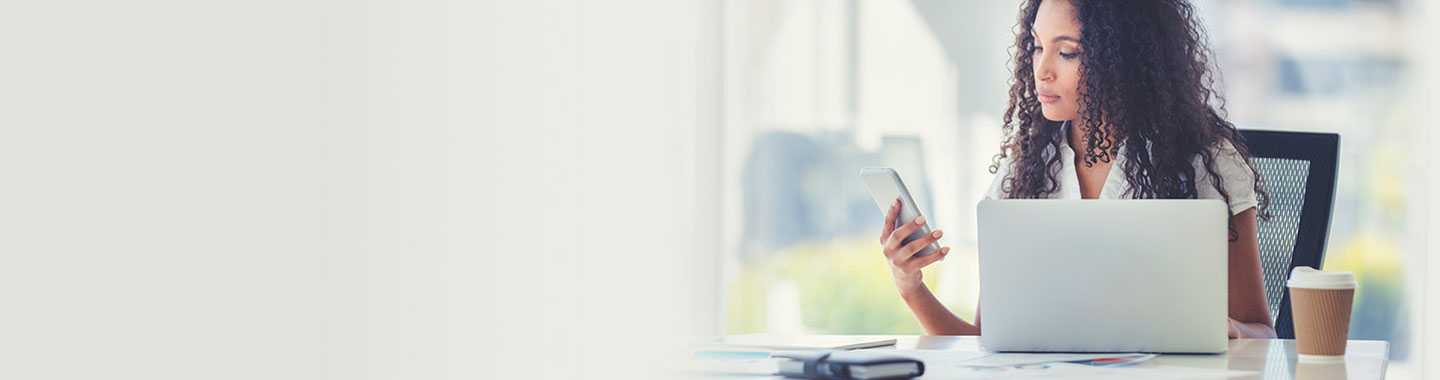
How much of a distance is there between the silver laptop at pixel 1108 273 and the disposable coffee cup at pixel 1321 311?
7cm

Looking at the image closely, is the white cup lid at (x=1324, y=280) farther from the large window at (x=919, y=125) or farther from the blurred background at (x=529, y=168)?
the large window at (x=919, y=125)

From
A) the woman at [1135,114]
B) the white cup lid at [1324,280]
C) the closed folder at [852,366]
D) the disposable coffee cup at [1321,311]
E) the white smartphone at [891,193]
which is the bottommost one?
the closed folder at [852,366]

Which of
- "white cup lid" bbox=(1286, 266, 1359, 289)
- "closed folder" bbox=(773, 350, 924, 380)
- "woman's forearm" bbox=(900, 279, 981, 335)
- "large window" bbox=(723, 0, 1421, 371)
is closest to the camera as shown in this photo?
"closed folder" bbox=(773, 350, 924, 380)

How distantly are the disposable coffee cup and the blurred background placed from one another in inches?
55.2

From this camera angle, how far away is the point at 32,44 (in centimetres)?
152

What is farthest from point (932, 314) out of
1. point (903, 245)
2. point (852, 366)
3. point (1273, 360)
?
point (852, 366)

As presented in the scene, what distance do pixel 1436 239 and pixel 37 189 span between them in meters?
2.94

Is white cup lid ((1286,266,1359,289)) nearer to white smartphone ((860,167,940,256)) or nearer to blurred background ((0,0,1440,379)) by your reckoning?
white smartphone ((860,167,940,256))

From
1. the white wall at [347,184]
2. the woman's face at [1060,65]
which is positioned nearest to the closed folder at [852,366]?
the woman's face at [1060,65]

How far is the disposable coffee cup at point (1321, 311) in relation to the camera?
1257mm

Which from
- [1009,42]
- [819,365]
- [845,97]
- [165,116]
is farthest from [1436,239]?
[165,116]

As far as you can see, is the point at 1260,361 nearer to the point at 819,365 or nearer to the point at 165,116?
the point at 819,365

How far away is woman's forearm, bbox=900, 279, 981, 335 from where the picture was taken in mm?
1736

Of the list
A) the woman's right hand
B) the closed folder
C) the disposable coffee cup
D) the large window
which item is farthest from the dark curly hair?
the large window
